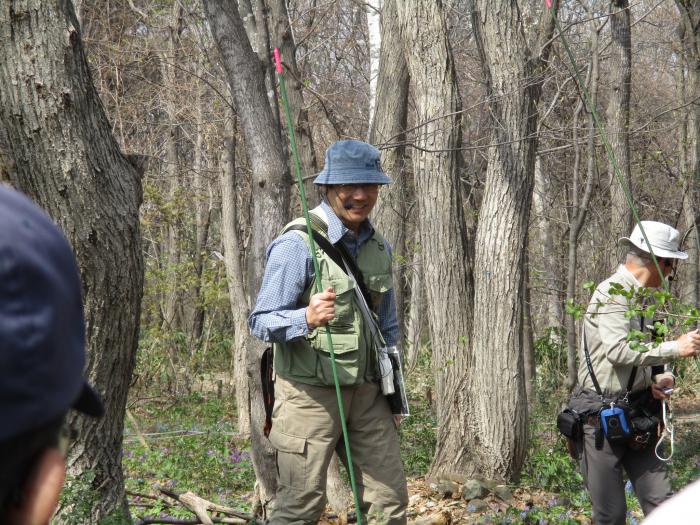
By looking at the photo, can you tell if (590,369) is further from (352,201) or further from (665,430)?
(352,201)

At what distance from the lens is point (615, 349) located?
424 centimetres

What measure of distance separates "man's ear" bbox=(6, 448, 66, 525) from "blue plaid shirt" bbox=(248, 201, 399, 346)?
3.04 meters

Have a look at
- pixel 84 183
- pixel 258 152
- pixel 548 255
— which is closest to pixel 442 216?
pixel 258 152

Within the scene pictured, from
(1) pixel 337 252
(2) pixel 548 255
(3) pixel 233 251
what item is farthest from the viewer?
(2) pixel 548 255

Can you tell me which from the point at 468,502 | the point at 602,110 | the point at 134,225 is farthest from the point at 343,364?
the point at 602,110

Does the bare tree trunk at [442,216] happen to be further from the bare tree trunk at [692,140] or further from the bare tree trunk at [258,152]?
the bare tree trunk at [692,140]

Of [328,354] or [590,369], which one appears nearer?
[328,354]

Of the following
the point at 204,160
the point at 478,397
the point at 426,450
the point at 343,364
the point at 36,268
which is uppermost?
the point at 204,160

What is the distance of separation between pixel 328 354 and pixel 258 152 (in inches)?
85.6

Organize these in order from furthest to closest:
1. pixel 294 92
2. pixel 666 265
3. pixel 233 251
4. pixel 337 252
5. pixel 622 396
→ pixel 233 251
pixel 294 92
pixel 666 265
pixel 622 396
pixel 337 252

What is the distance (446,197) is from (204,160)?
30.1 ft

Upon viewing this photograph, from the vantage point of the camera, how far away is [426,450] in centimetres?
841

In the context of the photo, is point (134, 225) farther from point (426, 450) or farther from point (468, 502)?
point (426, 450)

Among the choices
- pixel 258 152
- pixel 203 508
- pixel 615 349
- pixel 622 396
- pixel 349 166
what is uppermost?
pixel 258 152
